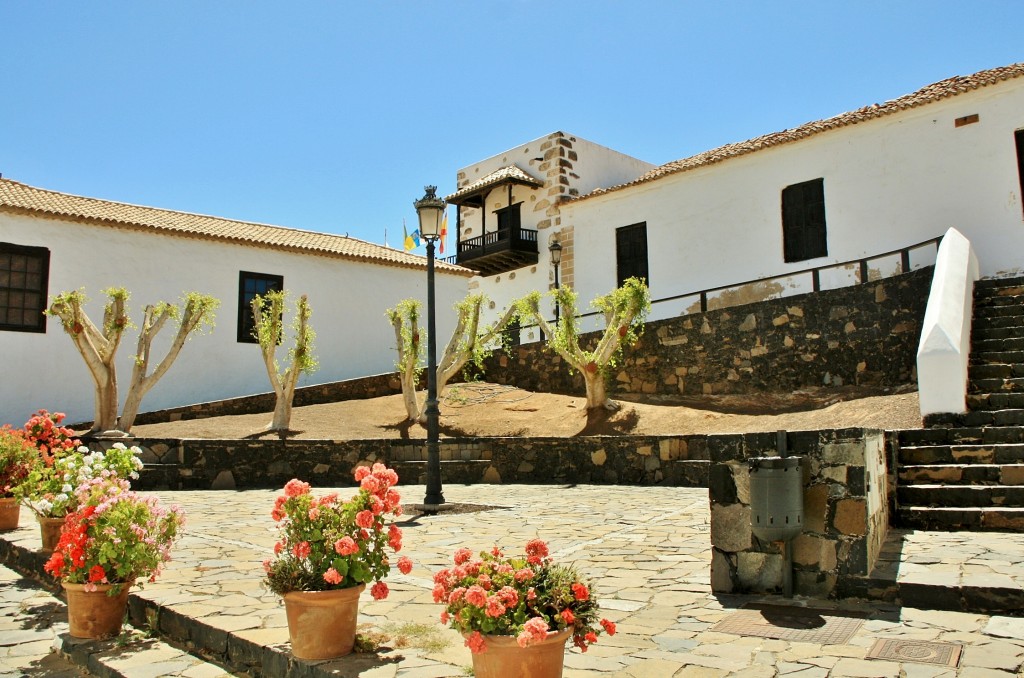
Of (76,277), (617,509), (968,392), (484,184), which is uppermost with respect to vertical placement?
(484,184)

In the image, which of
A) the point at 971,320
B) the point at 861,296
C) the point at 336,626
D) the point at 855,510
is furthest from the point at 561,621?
the point at 861,296

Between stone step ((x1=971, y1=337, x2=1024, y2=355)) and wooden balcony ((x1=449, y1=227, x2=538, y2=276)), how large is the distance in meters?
15.9

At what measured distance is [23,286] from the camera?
1619 centimetres

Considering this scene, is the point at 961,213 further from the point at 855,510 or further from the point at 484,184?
the point at 484,184

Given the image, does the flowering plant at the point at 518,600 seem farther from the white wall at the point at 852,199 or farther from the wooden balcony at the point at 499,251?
the wooden balcony at the point at 499,251

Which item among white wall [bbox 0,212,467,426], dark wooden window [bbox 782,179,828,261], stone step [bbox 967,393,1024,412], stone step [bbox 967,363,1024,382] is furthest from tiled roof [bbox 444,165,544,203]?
stone step [bbox 967,393,1024,412]

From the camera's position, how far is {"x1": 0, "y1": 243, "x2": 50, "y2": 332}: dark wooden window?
15945mm

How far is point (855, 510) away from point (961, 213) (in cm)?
1275

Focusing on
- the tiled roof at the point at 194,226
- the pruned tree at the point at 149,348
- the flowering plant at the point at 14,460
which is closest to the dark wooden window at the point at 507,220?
the tiled roof at the point at 194,226

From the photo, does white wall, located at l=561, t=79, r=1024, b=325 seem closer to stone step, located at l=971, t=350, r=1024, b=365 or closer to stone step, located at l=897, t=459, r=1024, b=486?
stone step, located at l=971, t=350, r=1024, b=365

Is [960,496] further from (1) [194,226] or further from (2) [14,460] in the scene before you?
(1) [194,226]

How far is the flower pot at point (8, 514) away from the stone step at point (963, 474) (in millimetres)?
8405

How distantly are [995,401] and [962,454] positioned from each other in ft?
5.14

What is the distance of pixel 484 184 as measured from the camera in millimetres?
25484
